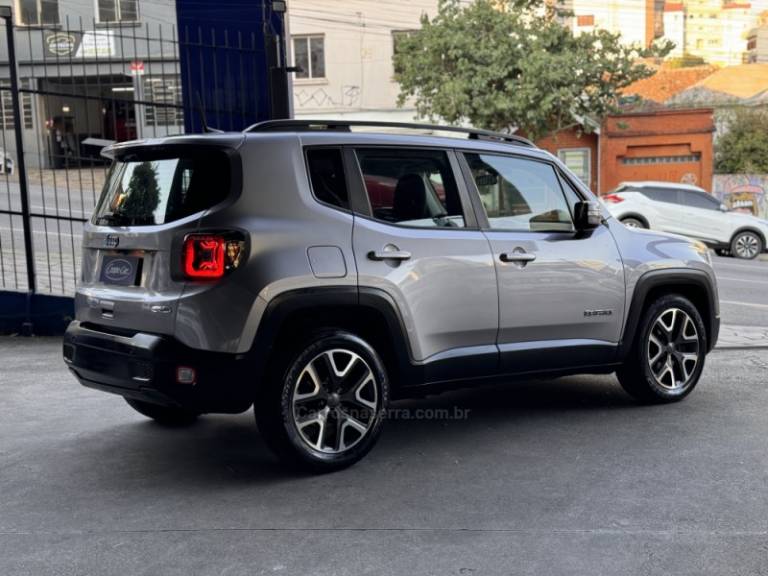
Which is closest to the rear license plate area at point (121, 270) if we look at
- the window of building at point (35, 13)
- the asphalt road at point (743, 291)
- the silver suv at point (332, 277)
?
the silver suv at point (332, 277)

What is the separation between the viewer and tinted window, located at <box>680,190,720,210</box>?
21.8 metres

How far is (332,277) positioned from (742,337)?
6.09m

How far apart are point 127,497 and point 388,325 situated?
5.21 feet

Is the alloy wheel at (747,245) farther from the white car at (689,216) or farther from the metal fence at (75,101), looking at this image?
the metal fence at (75,101)

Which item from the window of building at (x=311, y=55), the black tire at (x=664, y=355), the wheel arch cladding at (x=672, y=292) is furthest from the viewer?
the window of building at (x=311, y=55)

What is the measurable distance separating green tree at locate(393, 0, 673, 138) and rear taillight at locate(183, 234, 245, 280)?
23597 millimetres

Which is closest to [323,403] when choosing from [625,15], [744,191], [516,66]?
[516,66]

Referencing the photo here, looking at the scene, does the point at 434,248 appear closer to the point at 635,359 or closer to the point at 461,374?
the point at 461,374

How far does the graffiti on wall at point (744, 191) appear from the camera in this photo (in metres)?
32.5

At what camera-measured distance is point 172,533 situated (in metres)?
3.96

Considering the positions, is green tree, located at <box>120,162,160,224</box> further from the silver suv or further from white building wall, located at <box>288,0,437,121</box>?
white building wall, located at <box>288,0,437,121</box>

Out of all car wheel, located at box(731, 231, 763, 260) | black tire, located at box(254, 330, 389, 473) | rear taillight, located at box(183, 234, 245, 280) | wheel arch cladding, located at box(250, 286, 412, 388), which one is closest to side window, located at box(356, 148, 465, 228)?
wheel arch cladding, located at box(250, 286, 412, 388)

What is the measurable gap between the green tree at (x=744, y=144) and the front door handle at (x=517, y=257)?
99.9 ft

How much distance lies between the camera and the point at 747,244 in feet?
71.9
